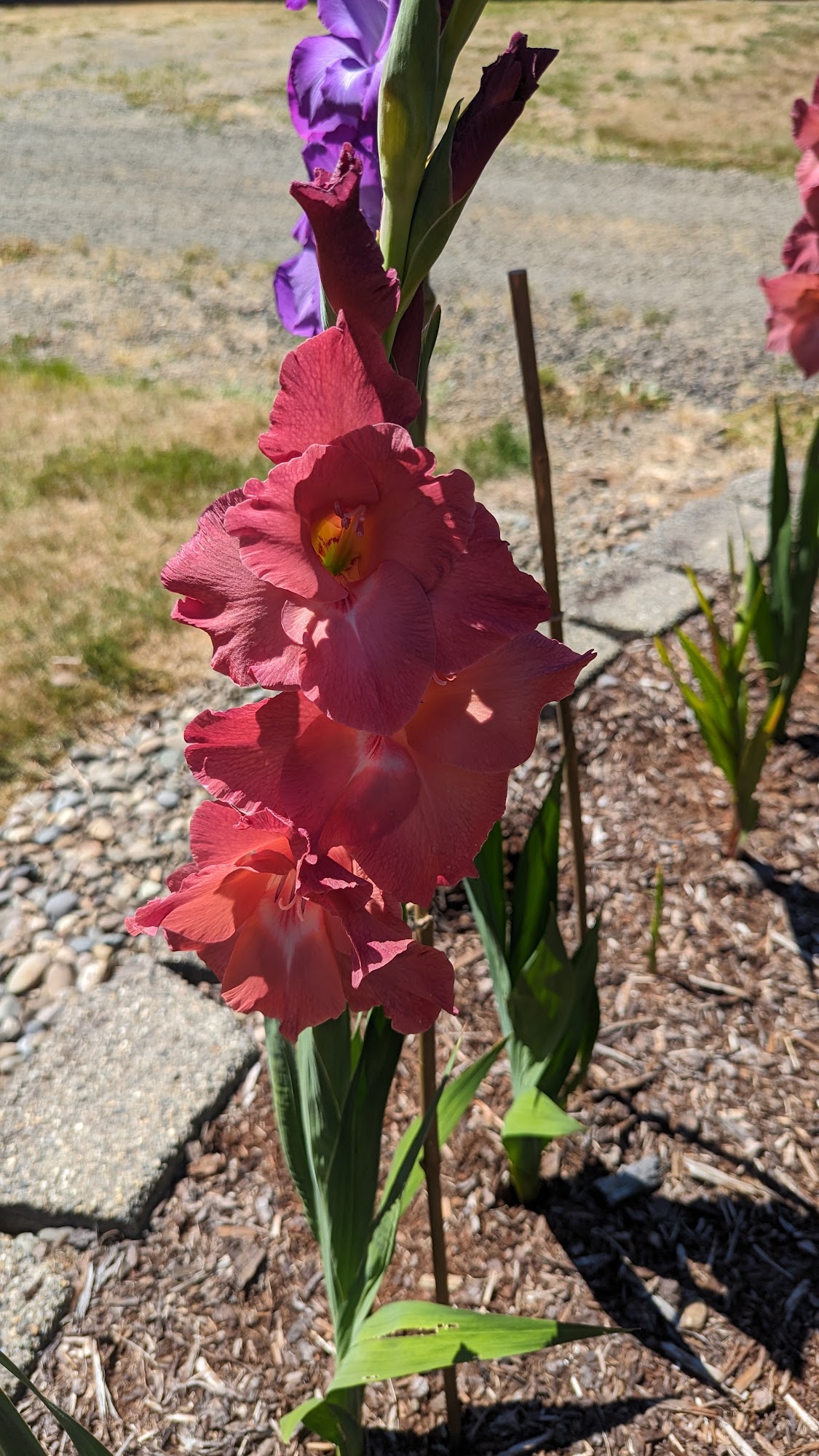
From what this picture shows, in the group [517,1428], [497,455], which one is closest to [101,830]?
[517,1428]

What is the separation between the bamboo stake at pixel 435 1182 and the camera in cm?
122

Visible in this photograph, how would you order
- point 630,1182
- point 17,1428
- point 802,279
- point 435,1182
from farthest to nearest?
1. point 802,279
2. point 630,1182
3. point 435,1182
4. point 17,1428

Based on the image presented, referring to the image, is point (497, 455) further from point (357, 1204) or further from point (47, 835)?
point (357, 1204)

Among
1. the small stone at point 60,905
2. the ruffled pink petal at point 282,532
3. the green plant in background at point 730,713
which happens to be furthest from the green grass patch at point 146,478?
the ruffled pink petal at point 282,532

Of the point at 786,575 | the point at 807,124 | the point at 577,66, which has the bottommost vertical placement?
the point at 786,575

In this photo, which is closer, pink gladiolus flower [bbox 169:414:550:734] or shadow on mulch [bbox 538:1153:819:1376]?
pink gladiolus flower [bbox 169:414:550:734]

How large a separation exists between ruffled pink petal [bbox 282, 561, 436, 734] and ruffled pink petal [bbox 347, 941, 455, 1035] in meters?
0.25

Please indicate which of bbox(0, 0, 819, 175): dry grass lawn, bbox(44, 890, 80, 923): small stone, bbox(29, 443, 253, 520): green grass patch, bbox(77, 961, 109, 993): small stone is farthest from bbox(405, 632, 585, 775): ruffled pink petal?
bbox(0, 0, 819, 175): dry grass lawn

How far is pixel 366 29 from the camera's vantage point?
100cm

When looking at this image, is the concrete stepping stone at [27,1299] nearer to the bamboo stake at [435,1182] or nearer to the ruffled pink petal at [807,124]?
the bamboo stake at [435,1182]

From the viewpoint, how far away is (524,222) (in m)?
7.49

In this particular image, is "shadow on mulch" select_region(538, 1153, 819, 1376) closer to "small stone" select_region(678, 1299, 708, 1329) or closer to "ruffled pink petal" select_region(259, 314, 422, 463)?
"small stone" select_region(678, 1299, 708, 1329)

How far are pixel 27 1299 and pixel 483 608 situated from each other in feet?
4.62

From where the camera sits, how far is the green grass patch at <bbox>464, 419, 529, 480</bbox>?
162 inches
